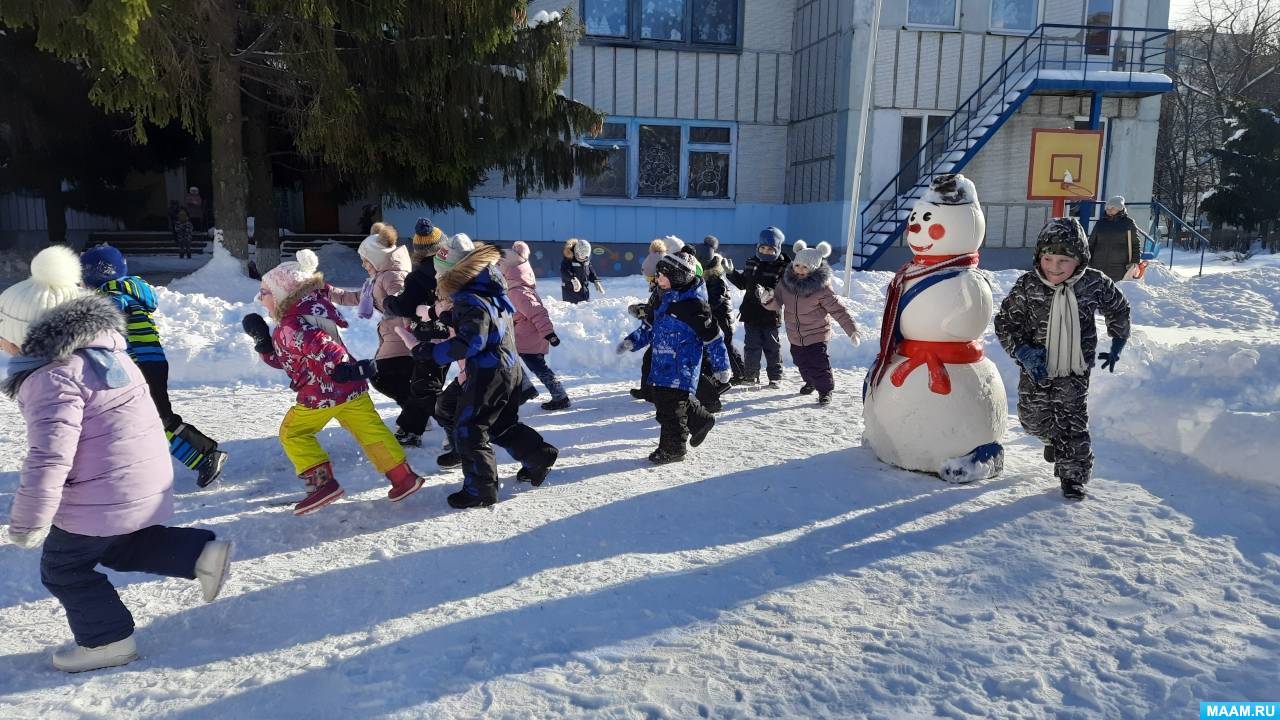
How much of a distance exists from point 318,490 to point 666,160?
1387 cm

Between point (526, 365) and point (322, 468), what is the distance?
2.57m

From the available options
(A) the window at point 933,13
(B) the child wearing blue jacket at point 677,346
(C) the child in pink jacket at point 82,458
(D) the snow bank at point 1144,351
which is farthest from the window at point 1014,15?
(C) the child in pink jacket at point 82,458

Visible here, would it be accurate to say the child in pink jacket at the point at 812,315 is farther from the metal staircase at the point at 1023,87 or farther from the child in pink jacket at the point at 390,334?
the metal staircase at the point at 1023,87

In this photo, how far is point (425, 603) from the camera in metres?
3.36

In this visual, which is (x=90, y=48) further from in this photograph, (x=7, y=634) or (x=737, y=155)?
Result: (x=737, y=155)

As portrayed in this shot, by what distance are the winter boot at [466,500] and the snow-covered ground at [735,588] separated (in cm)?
5

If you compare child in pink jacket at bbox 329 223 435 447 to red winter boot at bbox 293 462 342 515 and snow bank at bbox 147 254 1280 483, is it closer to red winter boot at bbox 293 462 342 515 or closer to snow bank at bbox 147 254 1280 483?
red winter boot at bbox 293 462 342 515

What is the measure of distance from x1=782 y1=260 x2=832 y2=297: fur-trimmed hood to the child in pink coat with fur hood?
6.77 ft

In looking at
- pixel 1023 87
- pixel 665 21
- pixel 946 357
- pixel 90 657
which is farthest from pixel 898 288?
pixel 665 21

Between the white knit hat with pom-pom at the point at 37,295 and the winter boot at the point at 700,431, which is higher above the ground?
the white knit hat with pom-pom at the point at 37,295

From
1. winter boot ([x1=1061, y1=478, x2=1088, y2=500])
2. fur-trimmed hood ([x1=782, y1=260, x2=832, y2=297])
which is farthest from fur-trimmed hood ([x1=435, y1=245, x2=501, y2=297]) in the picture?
winter boot ([x1=1061, y1=478, x2=1088, y2=500])

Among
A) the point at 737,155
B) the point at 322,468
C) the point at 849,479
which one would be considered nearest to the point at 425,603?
the point at 322,468

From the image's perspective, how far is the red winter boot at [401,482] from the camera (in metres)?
4.48

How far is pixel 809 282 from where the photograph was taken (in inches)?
276
